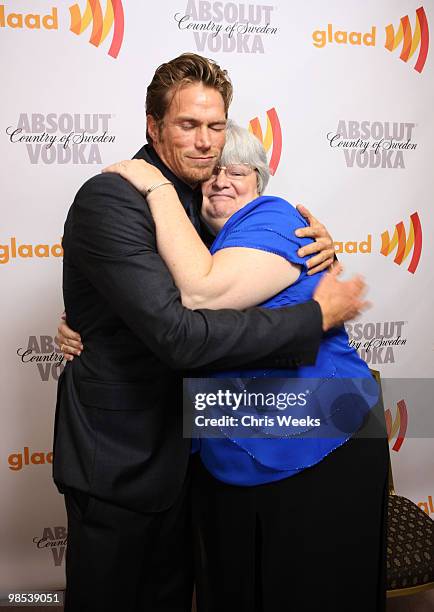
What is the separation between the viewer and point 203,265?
1105 millimetres

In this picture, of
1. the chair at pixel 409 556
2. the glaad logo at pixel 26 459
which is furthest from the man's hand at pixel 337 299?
the glaad logo at pixel 26 459

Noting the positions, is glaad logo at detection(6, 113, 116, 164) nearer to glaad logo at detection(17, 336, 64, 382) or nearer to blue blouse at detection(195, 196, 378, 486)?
glaad logo at detection(17, 336, 64, 382)

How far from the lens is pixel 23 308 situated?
2260 mm

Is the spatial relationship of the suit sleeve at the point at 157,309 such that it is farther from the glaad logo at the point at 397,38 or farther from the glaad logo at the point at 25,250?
the glaad logo at the point at 397,38

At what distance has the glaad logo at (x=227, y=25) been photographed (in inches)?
86.7

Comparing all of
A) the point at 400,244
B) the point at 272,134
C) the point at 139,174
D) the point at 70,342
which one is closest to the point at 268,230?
the point at 139,174

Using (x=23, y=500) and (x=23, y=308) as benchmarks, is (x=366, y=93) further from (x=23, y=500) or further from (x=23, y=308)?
(x=23, y=500)

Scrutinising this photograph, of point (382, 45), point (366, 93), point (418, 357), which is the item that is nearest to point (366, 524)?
point (418, 357)

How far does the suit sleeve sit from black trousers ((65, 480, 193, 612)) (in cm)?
44

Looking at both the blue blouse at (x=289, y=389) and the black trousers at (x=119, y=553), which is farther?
the black trousers at (x=119, y=553)

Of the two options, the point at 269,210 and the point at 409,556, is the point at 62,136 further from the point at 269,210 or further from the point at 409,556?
the point at 409,556

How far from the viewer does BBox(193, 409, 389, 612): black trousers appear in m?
1.22

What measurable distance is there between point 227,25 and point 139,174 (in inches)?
53.1

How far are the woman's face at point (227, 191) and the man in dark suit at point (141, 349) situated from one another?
1.7 inches
